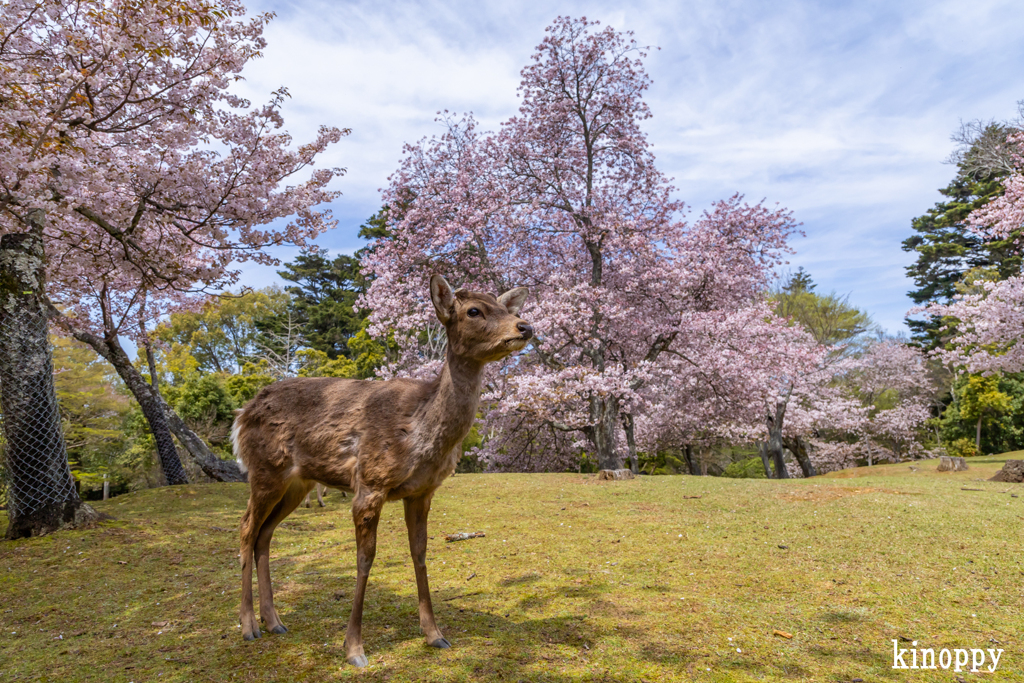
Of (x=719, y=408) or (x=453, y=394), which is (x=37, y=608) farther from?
(x=719, y=408)

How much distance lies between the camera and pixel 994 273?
29969 mm

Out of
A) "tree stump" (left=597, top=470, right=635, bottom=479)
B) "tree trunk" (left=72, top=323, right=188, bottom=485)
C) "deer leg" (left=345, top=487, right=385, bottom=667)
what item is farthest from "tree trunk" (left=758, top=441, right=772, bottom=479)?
"deer leg" (left=345, top=487, right=385, bottom=667)

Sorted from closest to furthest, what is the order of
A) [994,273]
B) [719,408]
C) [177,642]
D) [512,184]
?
[177,642] → [512,184] → [719,408] → [994,273]

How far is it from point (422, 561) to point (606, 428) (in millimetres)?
11090

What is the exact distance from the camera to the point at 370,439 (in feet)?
12.9

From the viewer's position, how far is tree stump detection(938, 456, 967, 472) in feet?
54.1

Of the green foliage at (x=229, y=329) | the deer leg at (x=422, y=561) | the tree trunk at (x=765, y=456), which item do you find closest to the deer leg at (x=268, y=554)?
the deer leg at (x=422, y=561)

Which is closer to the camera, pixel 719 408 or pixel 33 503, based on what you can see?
pixel 33 503

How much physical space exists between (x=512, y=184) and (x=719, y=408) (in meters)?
9.22

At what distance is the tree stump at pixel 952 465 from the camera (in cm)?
1648

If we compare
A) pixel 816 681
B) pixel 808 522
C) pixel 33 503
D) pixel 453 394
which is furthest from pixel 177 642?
pixel 808 522

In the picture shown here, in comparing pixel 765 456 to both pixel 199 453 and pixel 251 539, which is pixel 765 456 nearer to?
pixel 199 453

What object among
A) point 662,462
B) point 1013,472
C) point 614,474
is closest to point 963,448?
point 662,462

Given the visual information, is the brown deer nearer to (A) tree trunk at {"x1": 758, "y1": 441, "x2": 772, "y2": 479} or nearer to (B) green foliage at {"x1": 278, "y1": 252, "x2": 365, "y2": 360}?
(A) tree trunk at {"x1": 758, "y1": 441, "x2": 772, "y2": 479}
